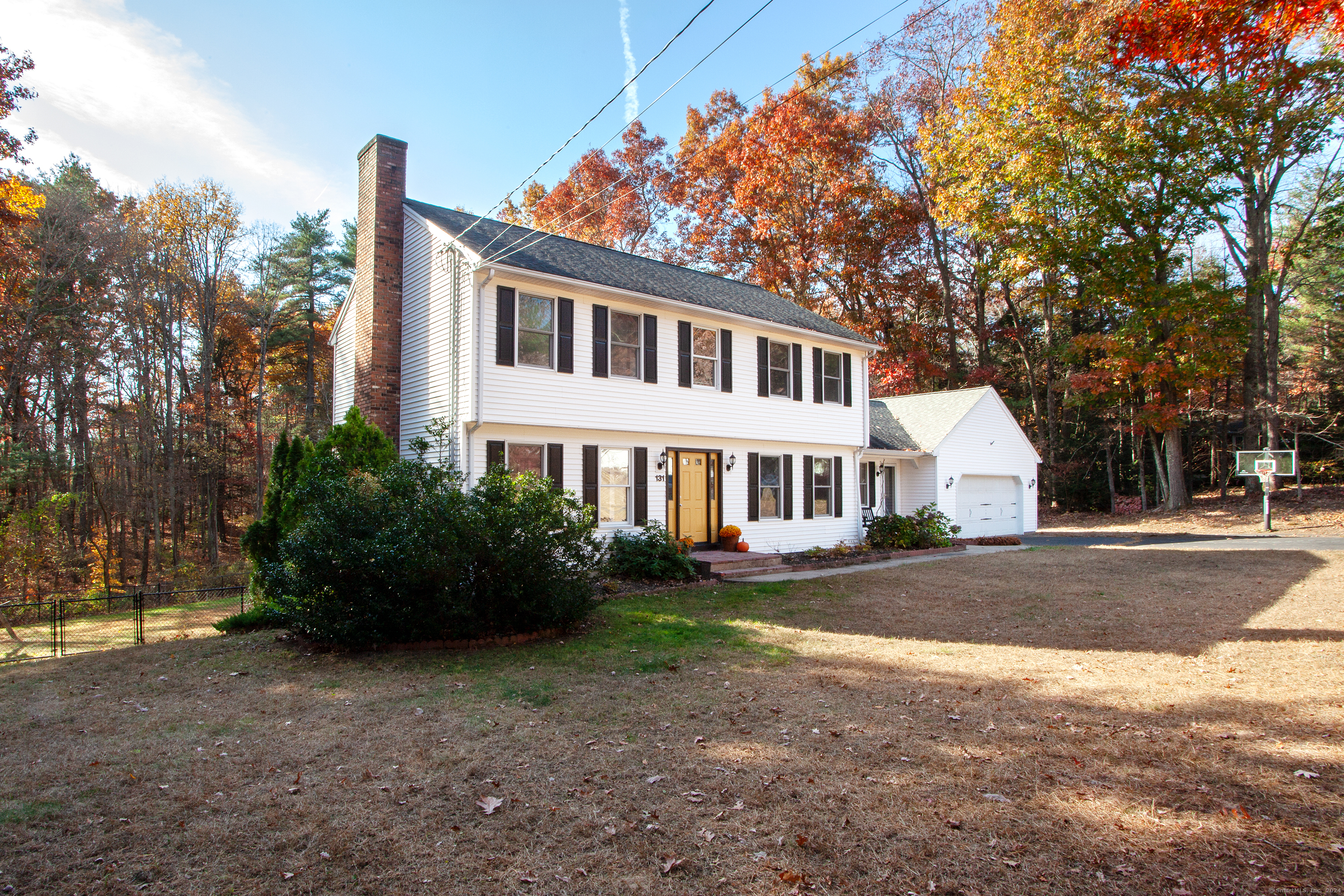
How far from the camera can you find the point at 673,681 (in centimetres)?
605

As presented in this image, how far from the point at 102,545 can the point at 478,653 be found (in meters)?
18.0

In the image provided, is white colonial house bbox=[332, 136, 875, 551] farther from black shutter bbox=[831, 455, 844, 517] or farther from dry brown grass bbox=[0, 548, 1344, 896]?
dry brown grass bbox=[0, 548, 1344, 896]

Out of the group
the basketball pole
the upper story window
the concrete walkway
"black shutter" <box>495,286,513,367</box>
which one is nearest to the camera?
"black shutter" <box>495,286,513,367</box>

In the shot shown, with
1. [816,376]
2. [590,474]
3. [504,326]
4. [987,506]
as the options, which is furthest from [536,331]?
[987,506]

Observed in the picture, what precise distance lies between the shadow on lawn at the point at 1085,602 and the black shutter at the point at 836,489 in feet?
9.40

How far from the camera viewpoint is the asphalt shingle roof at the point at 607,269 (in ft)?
39.3

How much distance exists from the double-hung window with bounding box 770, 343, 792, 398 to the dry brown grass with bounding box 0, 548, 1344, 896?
851cm

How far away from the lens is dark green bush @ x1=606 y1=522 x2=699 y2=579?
1186 centimetres

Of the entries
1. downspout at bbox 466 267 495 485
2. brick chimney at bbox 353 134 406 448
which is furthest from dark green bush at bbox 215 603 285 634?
brick chimney at bbox 353 134 406 448

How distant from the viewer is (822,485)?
16594mm

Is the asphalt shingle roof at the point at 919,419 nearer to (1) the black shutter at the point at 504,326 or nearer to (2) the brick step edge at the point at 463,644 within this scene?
(1) the black shutter at the point at 504,326

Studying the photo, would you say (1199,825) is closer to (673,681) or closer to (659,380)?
(673,681)

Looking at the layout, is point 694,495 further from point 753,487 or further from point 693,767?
point 693,767

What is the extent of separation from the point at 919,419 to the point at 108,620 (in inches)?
808
